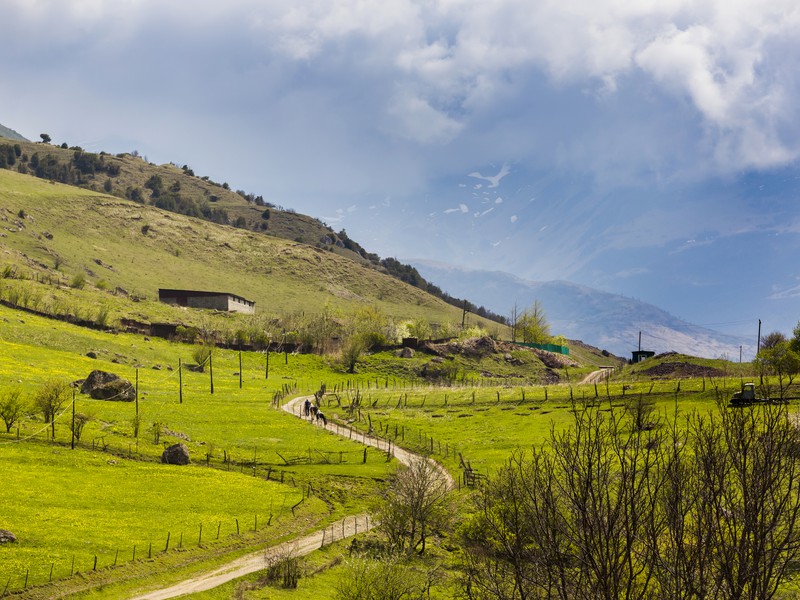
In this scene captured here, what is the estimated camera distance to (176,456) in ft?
229

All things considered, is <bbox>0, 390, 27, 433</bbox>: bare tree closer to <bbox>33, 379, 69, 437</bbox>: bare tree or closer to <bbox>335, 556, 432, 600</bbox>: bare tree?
<bbox>33, 379, 69, 437</bbox>: bare tree

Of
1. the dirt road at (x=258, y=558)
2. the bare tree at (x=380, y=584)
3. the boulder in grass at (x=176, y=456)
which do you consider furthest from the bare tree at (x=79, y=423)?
the bare tree at (x=380, y=584)

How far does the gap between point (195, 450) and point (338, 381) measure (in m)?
75.4

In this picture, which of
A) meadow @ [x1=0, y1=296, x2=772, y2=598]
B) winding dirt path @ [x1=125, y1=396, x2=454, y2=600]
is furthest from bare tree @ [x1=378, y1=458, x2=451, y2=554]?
winding dirt path @ [x1=125, y1=396, x2=454, y2=600]

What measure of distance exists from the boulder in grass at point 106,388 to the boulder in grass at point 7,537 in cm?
4924

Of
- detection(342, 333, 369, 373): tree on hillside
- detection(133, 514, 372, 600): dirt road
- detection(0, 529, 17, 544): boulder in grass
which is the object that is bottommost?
detection(133, 514, 372, 600): dirt road

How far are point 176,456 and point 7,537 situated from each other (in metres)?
25.2

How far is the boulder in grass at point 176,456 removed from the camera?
69562mm

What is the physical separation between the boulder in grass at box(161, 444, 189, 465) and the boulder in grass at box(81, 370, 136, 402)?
88.5 feet

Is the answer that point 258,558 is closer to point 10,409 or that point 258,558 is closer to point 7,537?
point 7,537

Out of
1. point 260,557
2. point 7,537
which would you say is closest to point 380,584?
point 260,557

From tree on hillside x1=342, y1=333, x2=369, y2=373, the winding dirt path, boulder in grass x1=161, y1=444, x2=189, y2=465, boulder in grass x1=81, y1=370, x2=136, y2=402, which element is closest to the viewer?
the winding dirt path

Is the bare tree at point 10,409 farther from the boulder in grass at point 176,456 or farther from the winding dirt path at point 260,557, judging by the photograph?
the winding dirt path at point 260,557

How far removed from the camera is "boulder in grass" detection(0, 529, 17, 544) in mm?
44375
